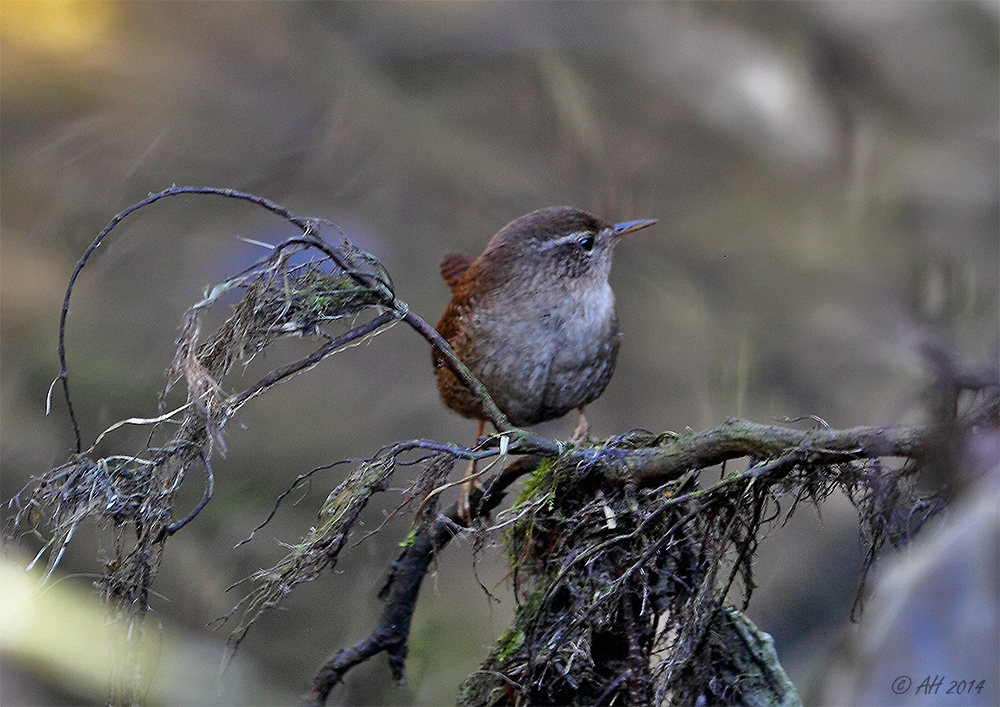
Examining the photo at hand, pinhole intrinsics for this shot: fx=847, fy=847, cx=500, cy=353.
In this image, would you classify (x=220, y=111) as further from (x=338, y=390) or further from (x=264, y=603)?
(x=264, y=603)

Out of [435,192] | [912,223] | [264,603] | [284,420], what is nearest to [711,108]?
[912,223]

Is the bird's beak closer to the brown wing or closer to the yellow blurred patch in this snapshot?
the brown wing

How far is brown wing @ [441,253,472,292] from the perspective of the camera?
318 centimetres

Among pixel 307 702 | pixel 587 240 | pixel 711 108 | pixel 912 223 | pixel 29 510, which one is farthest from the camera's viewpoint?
pixel 711 108

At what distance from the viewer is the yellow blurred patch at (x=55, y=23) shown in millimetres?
3605

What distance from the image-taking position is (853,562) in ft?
12.0

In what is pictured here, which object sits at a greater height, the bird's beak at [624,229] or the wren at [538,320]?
the bird's beak at [624,229]

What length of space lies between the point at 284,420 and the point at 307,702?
1.67 meters

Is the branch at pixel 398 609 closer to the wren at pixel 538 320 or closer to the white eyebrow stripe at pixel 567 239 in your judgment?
the wren at pixel 538 320

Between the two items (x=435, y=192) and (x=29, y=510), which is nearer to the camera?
(x=29, y=510)

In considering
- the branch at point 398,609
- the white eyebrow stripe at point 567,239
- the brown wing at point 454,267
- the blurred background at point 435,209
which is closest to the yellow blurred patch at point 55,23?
the blurred background at point 435,209

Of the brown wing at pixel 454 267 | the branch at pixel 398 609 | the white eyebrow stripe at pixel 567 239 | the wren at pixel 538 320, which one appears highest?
the brown wing at pixel 454 267

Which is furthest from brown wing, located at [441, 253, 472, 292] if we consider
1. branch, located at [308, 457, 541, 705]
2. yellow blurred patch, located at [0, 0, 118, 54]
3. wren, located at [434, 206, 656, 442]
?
yellow blurred patch, located at [0, 0, 118, 54]

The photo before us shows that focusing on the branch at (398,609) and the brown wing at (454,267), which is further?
the brown wing at (454,267)
